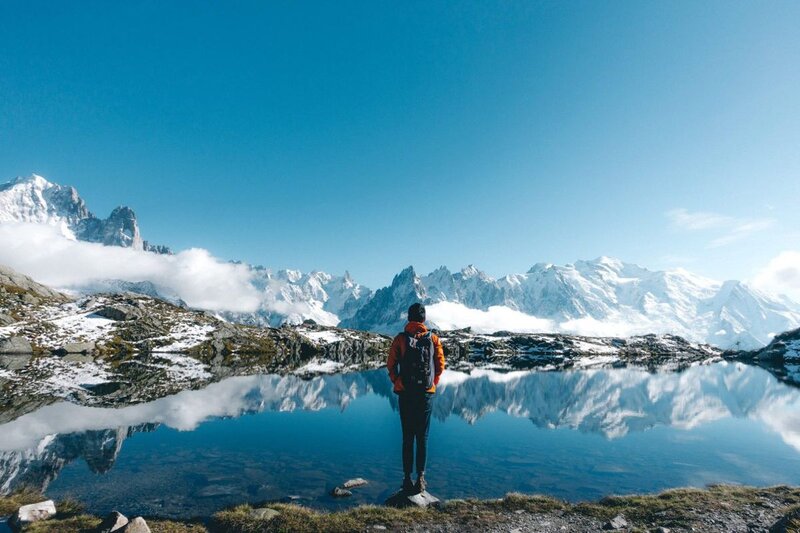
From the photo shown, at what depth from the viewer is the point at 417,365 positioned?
1631 centimetres

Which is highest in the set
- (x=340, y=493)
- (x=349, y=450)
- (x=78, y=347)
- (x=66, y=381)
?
(x=78, y=347)

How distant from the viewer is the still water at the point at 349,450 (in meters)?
20.1

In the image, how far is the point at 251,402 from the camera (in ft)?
168

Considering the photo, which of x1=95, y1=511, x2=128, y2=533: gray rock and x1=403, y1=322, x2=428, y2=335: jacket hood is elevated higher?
x1=403, y1=322, x2=428, y2=335: jacket hood

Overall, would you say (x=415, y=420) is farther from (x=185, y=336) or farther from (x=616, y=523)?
(x=185, y=336)

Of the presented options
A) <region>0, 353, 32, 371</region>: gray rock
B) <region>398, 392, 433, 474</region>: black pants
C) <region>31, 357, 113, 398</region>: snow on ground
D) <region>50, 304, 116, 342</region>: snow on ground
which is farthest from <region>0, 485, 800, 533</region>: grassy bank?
<region>50, 304, 116, 342</region>: snow on ground

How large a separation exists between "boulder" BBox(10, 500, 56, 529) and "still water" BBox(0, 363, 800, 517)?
1.75 m

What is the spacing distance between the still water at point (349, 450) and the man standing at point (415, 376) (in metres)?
4.27

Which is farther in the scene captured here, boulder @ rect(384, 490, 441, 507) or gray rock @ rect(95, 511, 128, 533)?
boulder @ rect(384, 490, 441, 507)

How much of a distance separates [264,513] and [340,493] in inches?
211

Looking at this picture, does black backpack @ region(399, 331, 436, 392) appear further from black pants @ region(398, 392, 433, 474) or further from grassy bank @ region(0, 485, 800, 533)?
grassy bank @ region(0, 485, 800, 533)

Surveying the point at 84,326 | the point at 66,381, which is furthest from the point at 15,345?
the point at 66,381

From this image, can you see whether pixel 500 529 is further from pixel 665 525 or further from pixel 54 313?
pixel 54 313

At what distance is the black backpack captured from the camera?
16281 millimetres
